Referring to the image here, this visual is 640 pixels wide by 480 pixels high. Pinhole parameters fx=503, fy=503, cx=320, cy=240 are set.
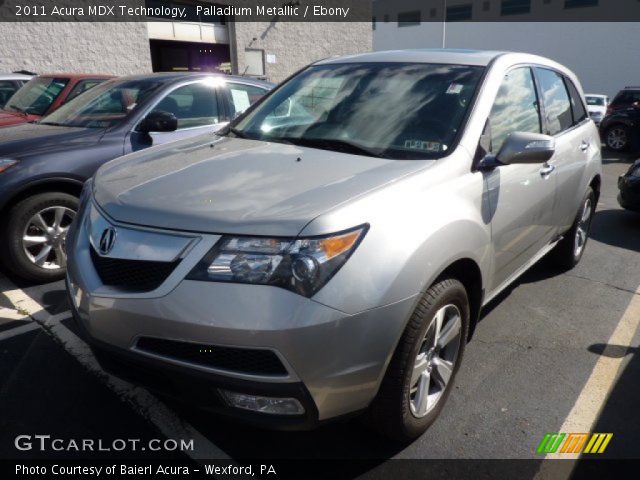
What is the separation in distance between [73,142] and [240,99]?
6.28ft

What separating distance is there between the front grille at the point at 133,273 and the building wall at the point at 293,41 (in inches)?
690

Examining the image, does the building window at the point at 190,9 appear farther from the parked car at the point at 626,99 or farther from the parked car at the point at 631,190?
the parked car at the point at 631,190

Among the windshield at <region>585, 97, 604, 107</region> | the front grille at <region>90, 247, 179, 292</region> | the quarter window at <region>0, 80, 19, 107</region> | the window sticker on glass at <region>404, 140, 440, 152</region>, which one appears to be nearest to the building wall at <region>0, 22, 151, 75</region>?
the quarter window at <region>0, 80, 19, 107</region>

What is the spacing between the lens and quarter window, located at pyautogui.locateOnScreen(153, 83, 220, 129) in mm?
4918

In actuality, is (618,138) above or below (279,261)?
below

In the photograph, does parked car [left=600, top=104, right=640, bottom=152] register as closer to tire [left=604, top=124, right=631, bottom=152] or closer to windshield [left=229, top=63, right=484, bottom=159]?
tire [left=604, top=124, right=631, bottom=152]

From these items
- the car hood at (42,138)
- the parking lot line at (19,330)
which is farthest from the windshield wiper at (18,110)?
the parking lot line at (19,330)

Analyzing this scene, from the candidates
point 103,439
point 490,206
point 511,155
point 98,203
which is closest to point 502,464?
point 490,206

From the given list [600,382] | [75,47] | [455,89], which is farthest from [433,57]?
[75,47]

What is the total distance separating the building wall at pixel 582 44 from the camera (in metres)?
28.4

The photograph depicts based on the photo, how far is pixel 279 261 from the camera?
72.7 inches

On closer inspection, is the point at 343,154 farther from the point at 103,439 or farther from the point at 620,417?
the point at 620,417

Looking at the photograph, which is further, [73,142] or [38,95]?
[38,95]

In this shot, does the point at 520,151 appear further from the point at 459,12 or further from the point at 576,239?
the point at 459,12
